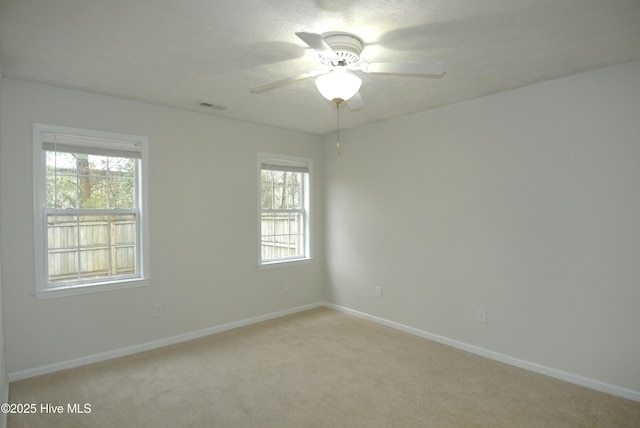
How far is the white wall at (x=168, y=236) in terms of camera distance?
9.80 feet

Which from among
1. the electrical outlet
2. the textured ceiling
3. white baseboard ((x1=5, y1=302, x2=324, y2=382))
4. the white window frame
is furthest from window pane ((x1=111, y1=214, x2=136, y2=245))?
the electrical outlet

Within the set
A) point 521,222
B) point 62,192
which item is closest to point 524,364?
point 521,222

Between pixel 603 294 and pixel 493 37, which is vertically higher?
pixel 493 37

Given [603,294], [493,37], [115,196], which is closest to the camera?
[493,37]

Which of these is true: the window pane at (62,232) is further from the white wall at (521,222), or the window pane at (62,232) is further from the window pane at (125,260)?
the white wall at (521,222)

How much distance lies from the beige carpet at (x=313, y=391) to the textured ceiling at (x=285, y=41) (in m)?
2.50

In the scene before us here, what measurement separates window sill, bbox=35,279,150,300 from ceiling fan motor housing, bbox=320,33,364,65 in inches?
111

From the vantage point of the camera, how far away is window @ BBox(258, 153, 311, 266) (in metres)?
4.70

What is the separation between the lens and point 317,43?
1876 millimetres

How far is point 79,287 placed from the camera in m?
3.26

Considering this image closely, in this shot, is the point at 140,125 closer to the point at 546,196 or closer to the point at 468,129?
the point at 468,129

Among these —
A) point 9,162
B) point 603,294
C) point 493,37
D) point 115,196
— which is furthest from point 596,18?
point 9,162

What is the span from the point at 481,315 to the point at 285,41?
301 centimetres

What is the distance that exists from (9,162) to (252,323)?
114 inches
